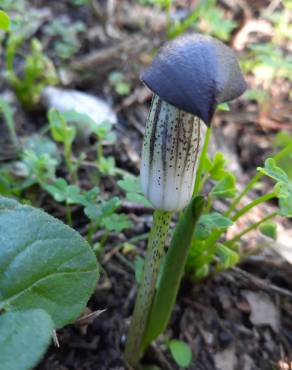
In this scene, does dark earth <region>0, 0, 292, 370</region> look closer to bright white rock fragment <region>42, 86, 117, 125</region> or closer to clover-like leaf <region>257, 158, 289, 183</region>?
bright white rock fragment <region>42, 86, 117, 125</region>

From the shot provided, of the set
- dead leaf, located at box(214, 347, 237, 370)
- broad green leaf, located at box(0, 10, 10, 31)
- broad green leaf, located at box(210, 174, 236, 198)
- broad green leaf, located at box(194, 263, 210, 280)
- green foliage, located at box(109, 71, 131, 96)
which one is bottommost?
dead leaf, located at box(214, 347, 237, 370)

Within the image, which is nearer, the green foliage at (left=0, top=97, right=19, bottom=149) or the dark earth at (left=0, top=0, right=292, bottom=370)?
→ the dark earth at (left=0, top=0, right=292, bottom=370)

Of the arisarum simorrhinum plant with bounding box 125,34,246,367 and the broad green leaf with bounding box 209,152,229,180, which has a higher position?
the arisarum simorrhinum plant with bounding box 125,34,246,367

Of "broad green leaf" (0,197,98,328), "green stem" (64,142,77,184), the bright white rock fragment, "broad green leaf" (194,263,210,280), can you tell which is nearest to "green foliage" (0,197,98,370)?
"broad green leaf" (0,197,98,328)

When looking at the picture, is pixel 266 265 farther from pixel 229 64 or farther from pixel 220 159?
pixel 229 64

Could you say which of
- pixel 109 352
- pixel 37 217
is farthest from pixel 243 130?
pixel 37 217

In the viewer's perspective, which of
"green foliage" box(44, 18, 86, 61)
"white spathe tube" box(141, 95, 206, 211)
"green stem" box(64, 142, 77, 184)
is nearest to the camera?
"white spathe tube" box(141, 95, 206, 211)

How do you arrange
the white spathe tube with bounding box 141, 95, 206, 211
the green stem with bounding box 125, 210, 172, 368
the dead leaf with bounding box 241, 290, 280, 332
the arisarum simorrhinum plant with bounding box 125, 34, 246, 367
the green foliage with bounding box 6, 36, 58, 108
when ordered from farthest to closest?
the green foliage with bounding box 6, 36, 58, 108 → the dead leaf with bounding box 241, 290, 280, 332 → the green stem with bounding box 125, 210, 172, 368 → the white spathe tube with bounding box 141, 95, 206, 211 → the arisarum simorrhinum plant with bounding box 125, 34, 246, 367

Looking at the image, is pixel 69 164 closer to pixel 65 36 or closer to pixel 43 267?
pixel 43 267
